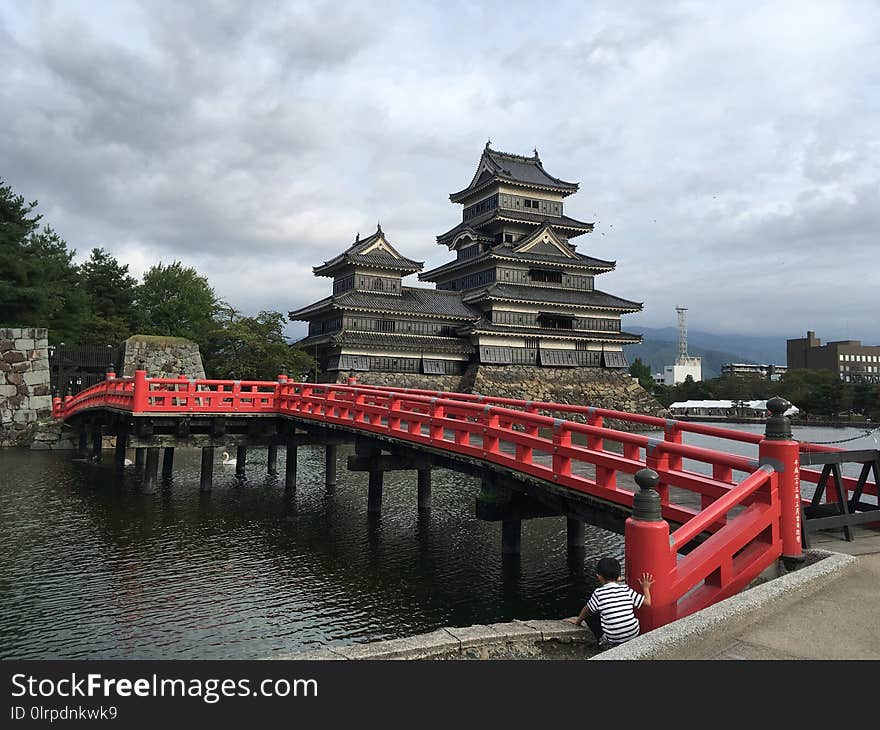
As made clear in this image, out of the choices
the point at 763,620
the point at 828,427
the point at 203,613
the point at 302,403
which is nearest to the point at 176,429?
the point at 302,403

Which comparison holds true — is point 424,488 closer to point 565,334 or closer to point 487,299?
point 487,299

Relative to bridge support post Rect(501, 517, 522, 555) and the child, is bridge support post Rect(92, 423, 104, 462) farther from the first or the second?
the child

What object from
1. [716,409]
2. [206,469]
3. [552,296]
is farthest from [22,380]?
[716,409]

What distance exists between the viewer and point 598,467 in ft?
28.9

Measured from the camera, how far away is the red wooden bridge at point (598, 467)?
555cm

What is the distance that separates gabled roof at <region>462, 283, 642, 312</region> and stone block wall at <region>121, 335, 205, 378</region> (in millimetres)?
23062

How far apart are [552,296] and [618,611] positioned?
159 ft

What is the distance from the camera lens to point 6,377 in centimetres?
3109

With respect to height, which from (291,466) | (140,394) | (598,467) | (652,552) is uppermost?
(140,394)

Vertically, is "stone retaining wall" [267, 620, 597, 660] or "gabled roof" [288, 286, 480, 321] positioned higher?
"gabled roof" [288, 286, 480, 321]

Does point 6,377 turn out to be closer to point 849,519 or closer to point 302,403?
point 302,403

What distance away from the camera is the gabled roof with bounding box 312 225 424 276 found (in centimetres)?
4744

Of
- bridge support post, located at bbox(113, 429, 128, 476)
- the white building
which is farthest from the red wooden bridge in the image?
the white building
